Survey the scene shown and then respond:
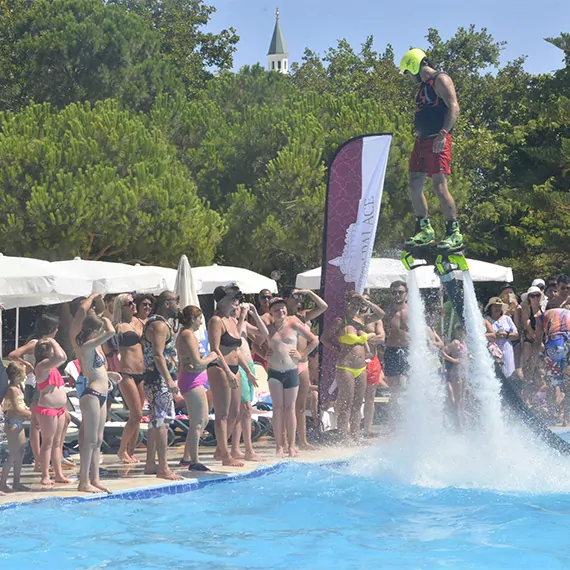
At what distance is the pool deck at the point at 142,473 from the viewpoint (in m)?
8.99

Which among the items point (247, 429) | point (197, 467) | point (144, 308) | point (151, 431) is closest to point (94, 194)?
point (144, 308)

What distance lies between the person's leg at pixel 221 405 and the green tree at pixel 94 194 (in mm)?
15745

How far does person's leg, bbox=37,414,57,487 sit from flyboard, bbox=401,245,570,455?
13.0ft

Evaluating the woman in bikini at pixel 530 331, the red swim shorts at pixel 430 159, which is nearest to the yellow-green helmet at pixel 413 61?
the red swim shorts at pixel 430 159

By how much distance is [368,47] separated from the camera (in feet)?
200

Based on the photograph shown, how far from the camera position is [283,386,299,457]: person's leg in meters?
11.4

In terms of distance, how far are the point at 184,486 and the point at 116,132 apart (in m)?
19.5

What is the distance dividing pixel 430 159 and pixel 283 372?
9.27ft

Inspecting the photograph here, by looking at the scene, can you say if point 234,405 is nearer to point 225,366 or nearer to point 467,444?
point 225,366

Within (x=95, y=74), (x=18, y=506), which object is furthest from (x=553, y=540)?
(x=95, y=74)

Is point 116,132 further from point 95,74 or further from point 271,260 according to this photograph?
point 95,74

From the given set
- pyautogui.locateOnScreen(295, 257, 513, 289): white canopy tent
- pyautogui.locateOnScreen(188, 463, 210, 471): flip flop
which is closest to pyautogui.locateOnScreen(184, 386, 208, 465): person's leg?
pyautogui.locateOnScreen(188, 463, 210, 471): flip flop

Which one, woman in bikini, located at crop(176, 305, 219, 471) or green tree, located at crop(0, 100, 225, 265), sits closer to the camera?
woman in bikini, located at crop(176, 305, 219, 471)

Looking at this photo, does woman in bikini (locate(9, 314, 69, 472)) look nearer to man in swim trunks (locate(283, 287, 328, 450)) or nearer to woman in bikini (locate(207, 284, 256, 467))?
woman in bikini (locate(207, 284, 256, 467))
